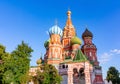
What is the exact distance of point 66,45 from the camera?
54219 millimetres

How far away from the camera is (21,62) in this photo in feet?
88.5

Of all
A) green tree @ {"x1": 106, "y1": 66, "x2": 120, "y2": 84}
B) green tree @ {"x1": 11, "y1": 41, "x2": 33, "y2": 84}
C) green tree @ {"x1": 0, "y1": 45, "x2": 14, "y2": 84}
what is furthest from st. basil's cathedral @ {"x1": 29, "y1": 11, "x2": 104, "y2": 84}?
green tree @ {"x1": 0, "y1": 45, "x2": 14, "y2": 84}

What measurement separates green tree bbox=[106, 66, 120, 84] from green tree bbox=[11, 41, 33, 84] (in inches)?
752

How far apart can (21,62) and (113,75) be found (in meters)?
20.8

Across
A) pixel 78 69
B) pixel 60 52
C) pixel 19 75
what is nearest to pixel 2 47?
pixel 19 75

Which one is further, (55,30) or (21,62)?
(55,30)

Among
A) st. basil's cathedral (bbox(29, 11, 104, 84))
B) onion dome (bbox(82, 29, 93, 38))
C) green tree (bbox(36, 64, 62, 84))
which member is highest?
onion dome (bbox(82, 29, 93, 38))

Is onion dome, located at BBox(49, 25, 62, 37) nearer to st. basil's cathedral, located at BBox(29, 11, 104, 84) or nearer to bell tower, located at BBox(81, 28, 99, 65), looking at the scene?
st. basil's cathedral, located at BBox(29, 11, 104, 84)

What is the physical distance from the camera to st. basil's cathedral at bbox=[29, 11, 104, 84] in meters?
42.3

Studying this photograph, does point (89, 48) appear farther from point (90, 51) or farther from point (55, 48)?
point (55, 48)

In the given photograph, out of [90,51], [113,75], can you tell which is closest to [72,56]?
[90,51]

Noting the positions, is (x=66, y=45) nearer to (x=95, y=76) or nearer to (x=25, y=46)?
(x=95, y=76)

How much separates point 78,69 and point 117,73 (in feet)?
25.2

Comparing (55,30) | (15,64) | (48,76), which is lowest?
(48,76)
